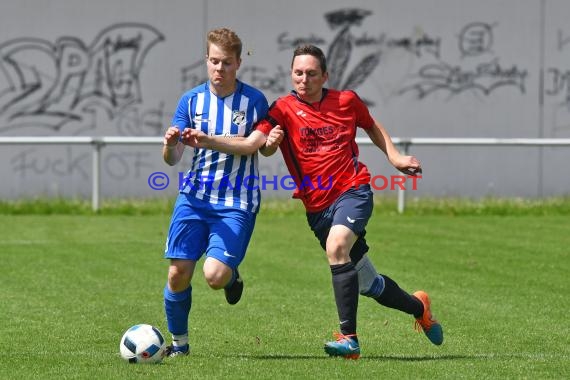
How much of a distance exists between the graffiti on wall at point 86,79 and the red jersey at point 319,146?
12.8 m

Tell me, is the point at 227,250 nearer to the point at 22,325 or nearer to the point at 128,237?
the point at 22,325

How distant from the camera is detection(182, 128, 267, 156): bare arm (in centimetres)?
741

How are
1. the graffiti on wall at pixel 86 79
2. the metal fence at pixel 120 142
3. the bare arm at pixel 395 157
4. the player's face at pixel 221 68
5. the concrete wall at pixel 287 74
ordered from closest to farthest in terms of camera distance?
the player's face at pixel 221 68 < the bare arm at pixel 395 157 < the metal fence at pixel 120 142 < the concrete wall at pixel 287 74 < the graffiti on wall at pixel 86 79

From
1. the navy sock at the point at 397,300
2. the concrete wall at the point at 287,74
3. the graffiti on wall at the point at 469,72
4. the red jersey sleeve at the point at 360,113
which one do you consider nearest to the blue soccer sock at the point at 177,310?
the navy sock at the point at 397,300

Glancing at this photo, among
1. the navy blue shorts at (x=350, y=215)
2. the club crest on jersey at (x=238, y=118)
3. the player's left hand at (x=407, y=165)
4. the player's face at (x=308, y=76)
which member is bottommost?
the navy blue shorts at (x=350, y=215)

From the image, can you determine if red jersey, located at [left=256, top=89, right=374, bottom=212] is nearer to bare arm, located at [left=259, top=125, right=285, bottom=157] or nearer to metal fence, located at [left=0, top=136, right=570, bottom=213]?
bare arm, located at [left=259, top=125, right=285, bottom=157]

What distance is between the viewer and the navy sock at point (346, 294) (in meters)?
7.57

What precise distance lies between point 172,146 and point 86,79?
43.9 feet

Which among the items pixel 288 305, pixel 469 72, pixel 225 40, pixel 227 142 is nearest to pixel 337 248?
pixel 227 142

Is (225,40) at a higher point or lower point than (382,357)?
higher

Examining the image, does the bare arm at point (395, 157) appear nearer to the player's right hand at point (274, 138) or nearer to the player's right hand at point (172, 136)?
the player's right hand at point (274, 138)

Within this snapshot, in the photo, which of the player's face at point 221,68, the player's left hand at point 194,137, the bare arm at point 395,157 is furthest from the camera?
the bare arm at point 395,157

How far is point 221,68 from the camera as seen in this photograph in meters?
7.71

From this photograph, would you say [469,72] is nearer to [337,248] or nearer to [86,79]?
[86,79]
